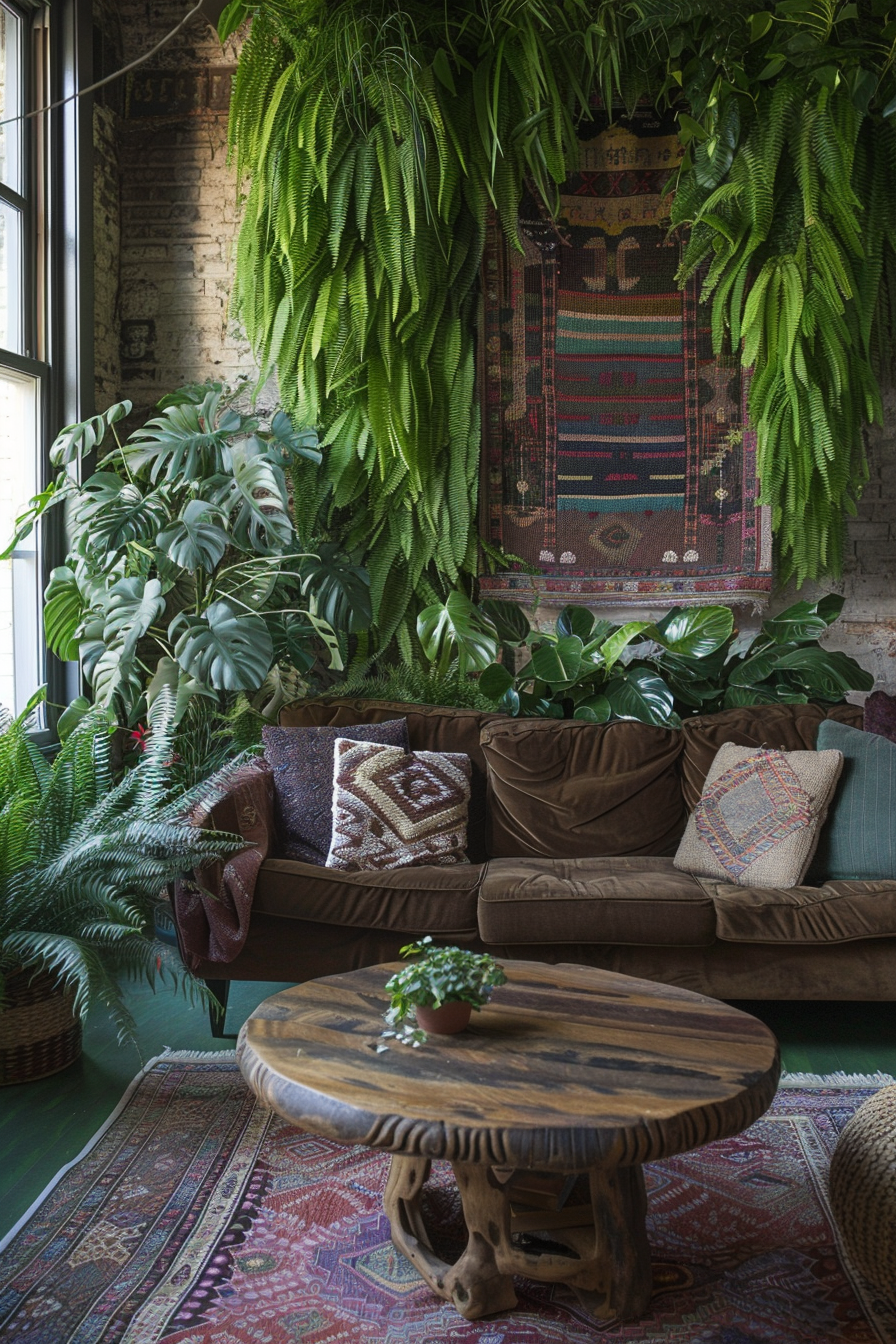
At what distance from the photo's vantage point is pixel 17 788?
7.91 ft

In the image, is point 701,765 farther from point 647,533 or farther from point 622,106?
point 622,106

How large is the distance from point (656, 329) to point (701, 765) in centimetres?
165

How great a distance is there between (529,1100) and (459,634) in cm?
200

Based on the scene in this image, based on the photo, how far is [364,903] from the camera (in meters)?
2.52

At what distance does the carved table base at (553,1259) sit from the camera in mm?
1487

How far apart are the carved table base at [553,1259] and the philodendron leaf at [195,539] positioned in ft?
6.23

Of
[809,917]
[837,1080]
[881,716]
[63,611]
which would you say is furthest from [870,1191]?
[63,611]

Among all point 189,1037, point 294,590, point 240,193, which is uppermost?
point 240,193

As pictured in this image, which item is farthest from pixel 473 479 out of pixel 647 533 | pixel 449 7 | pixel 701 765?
pixel 449 7

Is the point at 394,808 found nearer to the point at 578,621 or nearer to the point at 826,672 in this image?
the point at 578,621

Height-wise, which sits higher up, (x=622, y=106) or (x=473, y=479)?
(x=622, y=106)

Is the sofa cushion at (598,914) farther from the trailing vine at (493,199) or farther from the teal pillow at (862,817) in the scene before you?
the trailing vine at (493,199)

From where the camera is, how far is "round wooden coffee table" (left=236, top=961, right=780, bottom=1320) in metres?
1.30

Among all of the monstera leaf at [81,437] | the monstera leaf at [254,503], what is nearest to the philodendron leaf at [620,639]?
the monstera leaf at [254,503]
